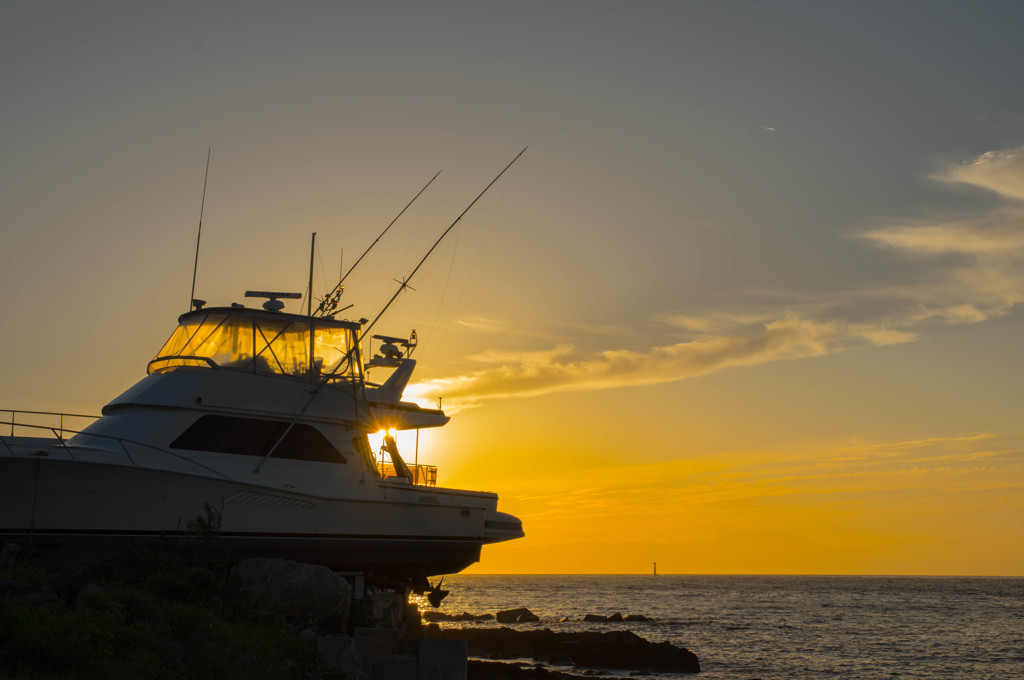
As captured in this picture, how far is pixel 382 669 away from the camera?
14484 millimetres

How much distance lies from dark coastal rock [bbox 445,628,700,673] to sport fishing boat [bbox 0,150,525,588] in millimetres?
19072

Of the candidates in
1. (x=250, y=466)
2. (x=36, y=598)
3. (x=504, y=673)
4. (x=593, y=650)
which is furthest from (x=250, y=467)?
(x=593, y=650)

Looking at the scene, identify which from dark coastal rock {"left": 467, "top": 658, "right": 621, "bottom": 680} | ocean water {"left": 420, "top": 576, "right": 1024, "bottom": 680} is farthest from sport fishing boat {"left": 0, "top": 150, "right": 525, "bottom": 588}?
ocean water {"left": 420, "top": 576, "right": 1024, "bottom": 680}

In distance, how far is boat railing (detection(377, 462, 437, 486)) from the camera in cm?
1961

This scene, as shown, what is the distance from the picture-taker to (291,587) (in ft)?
47.0

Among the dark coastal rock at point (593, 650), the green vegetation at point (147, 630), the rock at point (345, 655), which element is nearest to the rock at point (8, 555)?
the green vegetation at point (147, 630)

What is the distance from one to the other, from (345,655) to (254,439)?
4.64m

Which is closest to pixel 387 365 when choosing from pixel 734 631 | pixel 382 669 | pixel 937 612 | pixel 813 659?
pixel 382 669

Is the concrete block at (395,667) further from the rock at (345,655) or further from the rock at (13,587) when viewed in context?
the rock at (13,587)

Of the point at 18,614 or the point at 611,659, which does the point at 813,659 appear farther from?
the point at 18,614

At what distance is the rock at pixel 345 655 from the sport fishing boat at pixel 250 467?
2281mm

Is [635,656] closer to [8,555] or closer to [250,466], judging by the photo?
[250,466]

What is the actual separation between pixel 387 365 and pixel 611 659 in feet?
71.2

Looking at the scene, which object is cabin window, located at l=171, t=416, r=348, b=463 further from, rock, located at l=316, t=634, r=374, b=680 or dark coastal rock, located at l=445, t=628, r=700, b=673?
dark coastal rock, located at l=445, t=628, r=700, b=673
